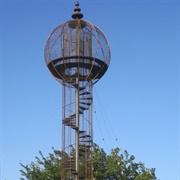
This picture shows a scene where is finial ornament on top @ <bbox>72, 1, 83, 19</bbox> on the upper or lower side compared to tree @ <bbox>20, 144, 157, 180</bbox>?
upper

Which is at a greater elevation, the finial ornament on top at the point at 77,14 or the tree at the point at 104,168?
the finial ornament on top at the point at 77,14

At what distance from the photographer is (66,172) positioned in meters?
30.7

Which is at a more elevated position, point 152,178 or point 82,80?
point 82,80

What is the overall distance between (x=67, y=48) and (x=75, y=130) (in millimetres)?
5541

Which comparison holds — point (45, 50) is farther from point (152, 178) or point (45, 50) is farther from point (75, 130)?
point (152, 178)

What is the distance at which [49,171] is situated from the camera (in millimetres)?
42344

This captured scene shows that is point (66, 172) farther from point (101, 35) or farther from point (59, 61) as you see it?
point (101, 35)

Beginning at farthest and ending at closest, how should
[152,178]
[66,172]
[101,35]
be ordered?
[152,178] < [101,35] < [66,172]

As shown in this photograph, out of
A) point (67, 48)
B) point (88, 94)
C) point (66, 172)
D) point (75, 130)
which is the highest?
point (67, 48)

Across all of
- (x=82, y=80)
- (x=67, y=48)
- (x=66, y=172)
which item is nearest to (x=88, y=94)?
(x=82, y=80)

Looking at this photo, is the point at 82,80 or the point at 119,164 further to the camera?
the point at 119,164

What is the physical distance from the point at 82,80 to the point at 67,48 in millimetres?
2378

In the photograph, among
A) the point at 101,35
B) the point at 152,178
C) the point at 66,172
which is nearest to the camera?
the point at 66,172

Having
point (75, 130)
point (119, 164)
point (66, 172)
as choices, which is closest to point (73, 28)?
point (75, 130)
